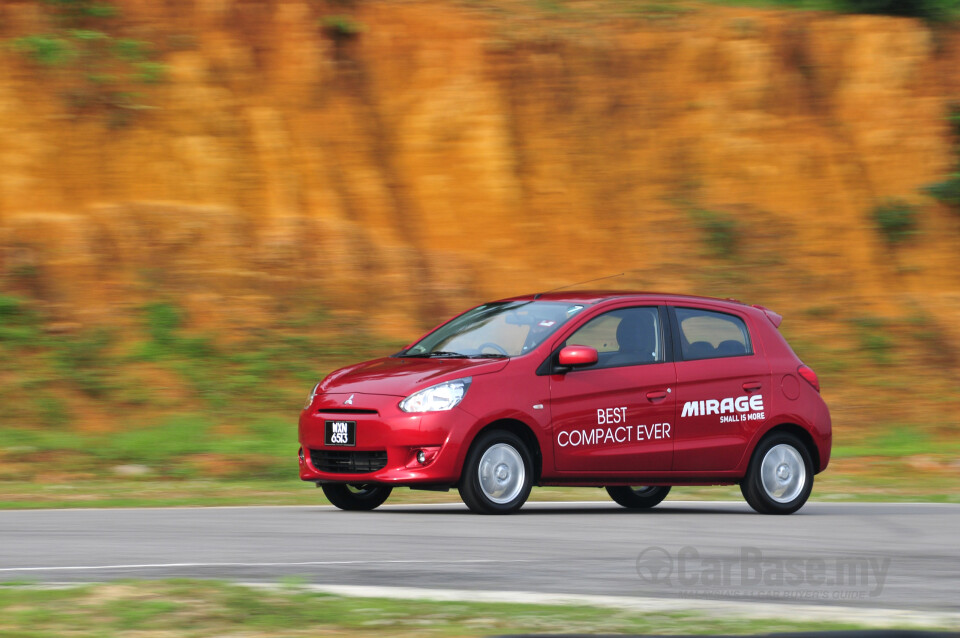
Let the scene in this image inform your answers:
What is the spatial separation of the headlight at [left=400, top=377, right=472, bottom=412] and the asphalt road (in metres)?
0.83

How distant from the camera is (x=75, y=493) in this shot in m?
14.5

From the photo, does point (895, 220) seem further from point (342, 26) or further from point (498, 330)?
point (498, 330)

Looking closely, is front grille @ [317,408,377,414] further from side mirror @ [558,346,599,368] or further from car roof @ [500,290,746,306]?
car roof @ [500,290,746,306]

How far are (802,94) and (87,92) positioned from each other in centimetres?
1314

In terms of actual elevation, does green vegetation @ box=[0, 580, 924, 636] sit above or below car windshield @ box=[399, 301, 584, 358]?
below

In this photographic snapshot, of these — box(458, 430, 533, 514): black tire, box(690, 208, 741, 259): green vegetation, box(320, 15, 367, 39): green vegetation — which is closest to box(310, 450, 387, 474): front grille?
box(458, 430, 533, 514): black tire

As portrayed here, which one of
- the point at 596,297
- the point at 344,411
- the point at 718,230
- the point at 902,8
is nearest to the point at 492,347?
the point at 596,297

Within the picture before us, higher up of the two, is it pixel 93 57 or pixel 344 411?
pixel 93 57

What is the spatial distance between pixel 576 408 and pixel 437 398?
3.98ft

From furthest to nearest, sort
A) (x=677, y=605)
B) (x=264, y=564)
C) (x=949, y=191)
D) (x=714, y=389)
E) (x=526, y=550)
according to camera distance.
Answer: (x=949, y=191)
(x=714, y=389)
(x=526, y=550)
(x=264, y=564)
(x=677, y=605)

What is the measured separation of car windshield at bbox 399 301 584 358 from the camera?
38.6 ft

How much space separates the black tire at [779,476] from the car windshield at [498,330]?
2.09 meters

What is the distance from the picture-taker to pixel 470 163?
25.2 m

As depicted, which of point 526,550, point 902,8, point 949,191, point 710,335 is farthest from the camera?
point 902,8
